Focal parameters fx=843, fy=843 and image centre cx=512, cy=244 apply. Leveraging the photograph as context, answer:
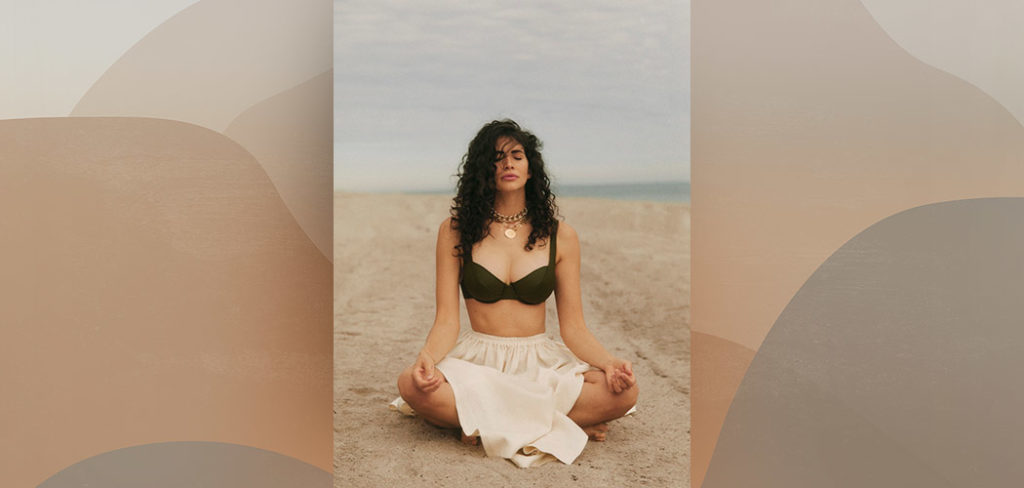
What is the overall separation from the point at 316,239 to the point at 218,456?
1087 millimetres

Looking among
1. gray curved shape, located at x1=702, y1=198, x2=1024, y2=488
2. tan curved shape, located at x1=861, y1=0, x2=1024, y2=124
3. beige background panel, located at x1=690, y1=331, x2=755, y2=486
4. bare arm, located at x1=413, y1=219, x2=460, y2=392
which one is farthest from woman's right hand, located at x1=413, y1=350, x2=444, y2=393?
tan curved shape, located at x1=861, y1=0, x2=1024, y2=124

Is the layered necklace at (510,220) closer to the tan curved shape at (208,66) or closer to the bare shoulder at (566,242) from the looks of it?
the bare shoulder at (566,242)

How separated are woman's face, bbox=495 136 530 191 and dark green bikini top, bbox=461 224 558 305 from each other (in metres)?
0.36

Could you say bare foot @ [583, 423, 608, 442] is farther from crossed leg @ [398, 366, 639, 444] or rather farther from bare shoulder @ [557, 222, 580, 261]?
bare shoulder @ [557, 222, 580, 261]

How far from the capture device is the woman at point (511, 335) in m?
3.69

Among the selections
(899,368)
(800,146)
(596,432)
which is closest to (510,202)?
(596,432)

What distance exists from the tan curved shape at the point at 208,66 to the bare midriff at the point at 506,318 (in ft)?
4.54

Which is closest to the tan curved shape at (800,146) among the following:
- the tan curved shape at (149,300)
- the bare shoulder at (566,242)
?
the bare shoulder at (566,242)

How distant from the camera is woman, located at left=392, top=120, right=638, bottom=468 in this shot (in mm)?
3691

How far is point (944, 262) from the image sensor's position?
407 cm

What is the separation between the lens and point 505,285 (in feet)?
12.7

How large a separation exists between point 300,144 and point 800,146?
7.91 feet

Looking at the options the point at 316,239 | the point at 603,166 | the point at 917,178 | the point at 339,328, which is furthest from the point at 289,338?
the point at 917,178

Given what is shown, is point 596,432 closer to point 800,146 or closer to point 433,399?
point 433,399
